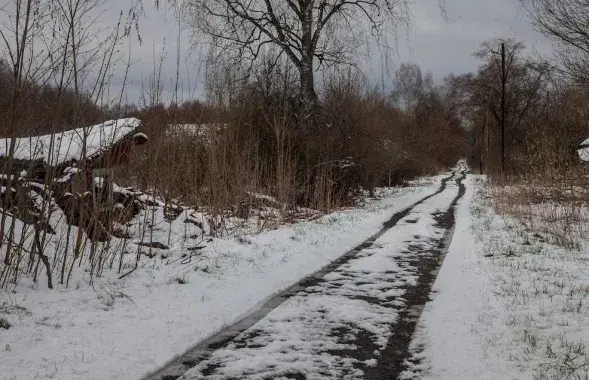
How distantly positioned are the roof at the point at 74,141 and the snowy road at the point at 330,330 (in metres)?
2.79

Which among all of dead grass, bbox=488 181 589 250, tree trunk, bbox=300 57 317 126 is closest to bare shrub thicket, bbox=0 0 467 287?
tree trunk, bbox=300 57 317 126

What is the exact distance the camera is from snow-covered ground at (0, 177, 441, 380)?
3.60 m

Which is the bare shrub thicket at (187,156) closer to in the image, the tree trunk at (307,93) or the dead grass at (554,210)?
the tree trunk at (307,93)

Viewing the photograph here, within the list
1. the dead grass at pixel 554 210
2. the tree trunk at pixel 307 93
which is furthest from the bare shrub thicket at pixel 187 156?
the dead grass at pixel 554 210

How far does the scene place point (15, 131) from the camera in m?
4.90

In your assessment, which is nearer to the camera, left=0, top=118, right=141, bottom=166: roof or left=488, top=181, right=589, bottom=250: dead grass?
left=0, top=118, right=141, bottom=166: roof

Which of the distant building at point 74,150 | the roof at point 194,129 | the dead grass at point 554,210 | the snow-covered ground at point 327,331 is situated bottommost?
the snow-covered ground at point 327,331

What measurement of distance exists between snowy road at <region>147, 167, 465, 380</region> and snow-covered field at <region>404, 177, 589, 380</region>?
0.23 metres

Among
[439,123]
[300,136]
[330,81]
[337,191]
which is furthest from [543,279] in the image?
[439,123]

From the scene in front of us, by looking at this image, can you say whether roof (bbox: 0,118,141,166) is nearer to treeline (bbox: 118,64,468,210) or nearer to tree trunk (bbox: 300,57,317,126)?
treeline (bbox: 118,64,468,210)

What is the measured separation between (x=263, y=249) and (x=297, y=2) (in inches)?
444

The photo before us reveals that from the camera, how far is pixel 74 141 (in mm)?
6250

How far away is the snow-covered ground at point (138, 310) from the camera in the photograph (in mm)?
3600

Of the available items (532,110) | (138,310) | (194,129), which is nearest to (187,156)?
(194,129)
